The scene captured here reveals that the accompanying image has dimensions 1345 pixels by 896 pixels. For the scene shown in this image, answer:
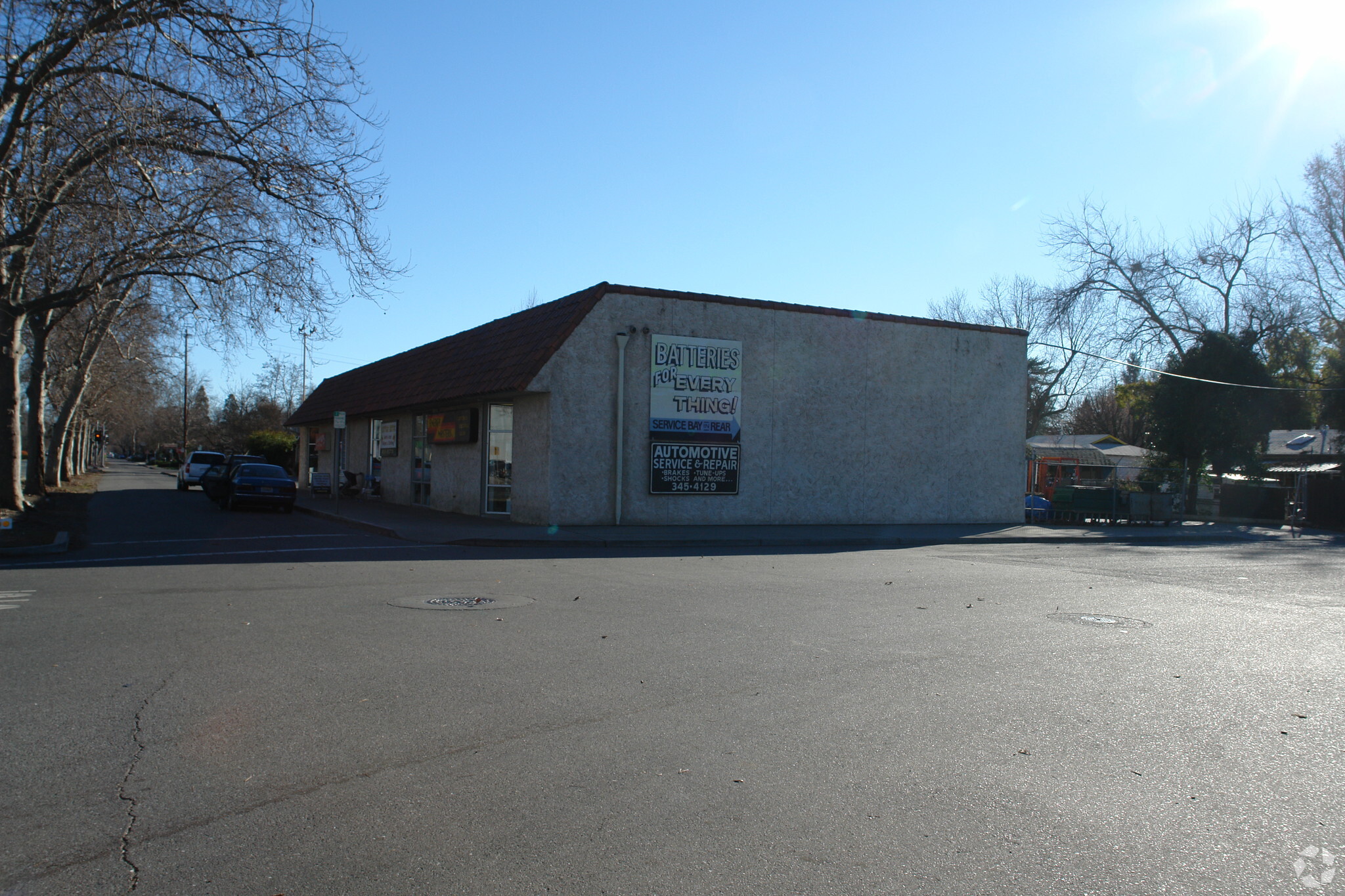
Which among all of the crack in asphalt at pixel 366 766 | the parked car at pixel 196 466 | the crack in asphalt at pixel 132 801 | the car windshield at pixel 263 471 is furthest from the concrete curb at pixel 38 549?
the parked car at pixel 196 466

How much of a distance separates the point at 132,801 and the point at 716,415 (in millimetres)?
18645

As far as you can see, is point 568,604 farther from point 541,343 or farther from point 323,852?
point 541,343

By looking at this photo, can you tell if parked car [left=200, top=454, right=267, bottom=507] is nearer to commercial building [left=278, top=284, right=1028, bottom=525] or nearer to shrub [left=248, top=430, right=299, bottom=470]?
commercial building [left=278, top=284, right=1028, bottom=525]

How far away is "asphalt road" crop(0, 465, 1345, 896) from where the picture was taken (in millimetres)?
3568

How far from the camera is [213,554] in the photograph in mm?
14633

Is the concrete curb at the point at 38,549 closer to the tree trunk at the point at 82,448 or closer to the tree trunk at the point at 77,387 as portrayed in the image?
the tree trunk at the point at 77,387

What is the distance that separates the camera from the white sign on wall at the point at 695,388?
2162cm

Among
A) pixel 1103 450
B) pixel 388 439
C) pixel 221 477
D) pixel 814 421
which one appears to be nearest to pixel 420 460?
pixel 388 439

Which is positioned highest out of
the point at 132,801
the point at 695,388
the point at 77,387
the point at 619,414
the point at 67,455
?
the point at 77,387

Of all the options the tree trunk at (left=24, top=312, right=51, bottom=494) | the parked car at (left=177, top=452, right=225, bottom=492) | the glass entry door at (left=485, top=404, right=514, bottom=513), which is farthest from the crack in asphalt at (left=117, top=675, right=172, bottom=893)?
the parked car at (left=177, top=452, right=225, bottom=492)

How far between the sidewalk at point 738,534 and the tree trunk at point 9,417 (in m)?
7.04

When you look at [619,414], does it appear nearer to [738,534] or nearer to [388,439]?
[738,534]

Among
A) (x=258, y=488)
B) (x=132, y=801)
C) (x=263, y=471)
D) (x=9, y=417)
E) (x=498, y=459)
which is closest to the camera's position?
(x=132, y=801)

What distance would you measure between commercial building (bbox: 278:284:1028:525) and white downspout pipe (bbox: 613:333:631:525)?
0.13ft
